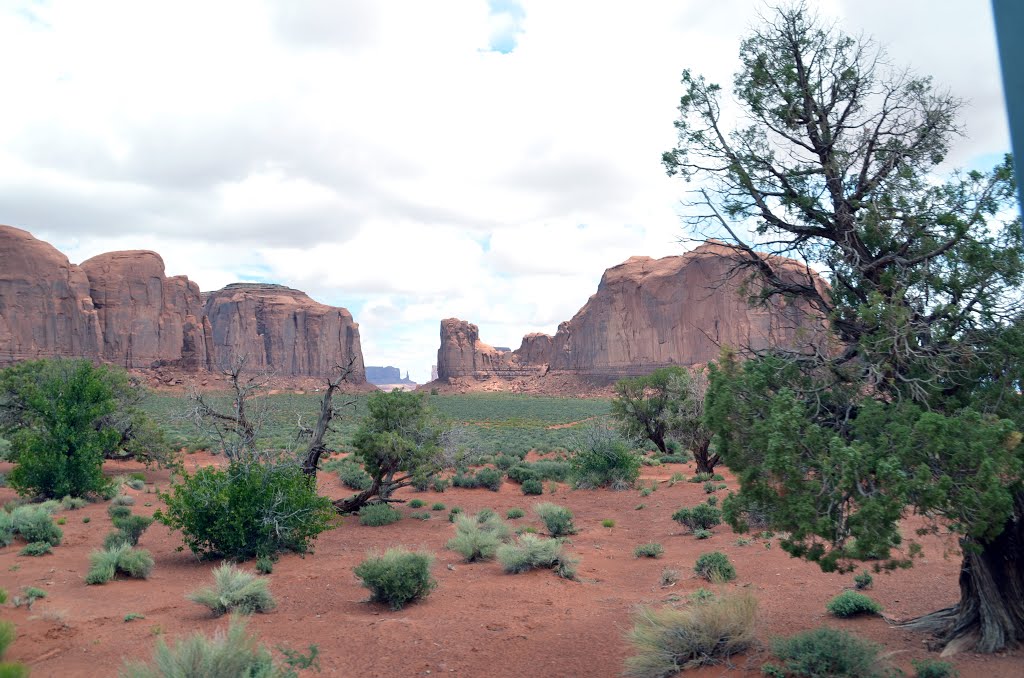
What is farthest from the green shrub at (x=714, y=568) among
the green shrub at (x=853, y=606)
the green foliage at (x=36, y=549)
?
the green foliage at (x=36, y=549)

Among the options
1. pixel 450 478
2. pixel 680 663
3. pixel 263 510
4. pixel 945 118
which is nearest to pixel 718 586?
pixel 680 663

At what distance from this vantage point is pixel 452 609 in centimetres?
902

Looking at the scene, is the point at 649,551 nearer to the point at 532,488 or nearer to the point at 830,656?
the point at 830,656

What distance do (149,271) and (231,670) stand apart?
109 meters

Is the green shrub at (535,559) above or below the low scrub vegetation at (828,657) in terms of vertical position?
below

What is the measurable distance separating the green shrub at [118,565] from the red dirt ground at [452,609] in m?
0.18

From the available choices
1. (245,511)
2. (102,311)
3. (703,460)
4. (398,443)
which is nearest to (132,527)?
(245,511)

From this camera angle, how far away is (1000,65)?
230cm

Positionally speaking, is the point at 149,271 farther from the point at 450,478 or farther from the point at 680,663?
the point at 680,663

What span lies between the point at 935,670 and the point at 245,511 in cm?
1036

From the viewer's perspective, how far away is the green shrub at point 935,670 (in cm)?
573

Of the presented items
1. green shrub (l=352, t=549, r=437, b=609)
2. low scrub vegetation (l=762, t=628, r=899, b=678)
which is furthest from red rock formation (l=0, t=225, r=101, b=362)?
low scrub vegetation (l=762, t=628, r=899, b=678)

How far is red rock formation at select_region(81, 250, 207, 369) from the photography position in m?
94.4

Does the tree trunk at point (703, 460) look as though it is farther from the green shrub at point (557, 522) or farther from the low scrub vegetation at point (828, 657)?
the low scrub vegetation at point (828, 657)
